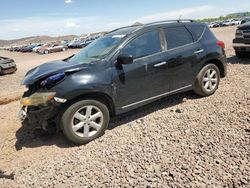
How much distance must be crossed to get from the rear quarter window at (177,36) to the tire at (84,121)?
6.68 feet

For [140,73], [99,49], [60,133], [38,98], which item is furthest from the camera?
[99,49]

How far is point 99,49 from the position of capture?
203 inches

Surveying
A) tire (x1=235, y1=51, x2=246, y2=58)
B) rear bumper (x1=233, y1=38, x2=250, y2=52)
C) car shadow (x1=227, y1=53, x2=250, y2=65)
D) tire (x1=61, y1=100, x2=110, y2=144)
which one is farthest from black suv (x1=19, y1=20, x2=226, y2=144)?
tire (x1=235, y1=51, x2=246, y2=58)

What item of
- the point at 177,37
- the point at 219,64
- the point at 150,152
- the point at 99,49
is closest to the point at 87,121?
the point at 150,152

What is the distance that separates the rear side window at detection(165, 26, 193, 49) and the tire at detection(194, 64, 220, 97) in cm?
77

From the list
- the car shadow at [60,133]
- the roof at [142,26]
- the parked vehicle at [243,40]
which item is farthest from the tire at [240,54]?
the car shadow at [60,133]

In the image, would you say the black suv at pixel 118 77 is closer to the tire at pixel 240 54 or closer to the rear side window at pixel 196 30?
the rear side window at pixel 196 30

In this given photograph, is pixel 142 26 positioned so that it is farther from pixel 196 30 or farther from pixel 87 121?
pixel 87 121

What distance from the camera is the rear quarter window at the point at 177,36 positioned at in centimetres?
537

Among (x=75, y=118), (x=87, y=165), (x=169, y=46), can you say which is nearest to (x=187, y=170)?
(x=87, y=165)

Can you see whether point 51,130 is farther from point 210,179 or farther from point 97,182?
point 210,179

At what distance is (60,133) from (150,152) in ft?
6.52

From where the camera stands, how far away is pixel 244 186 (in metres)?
2.90

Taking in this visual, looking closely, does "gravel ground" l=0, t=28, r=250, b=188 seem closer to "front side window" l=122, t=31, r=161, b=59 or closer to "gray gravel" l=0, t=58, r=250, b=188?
"gray gravel" l=0, t=58, r=250, b=188
